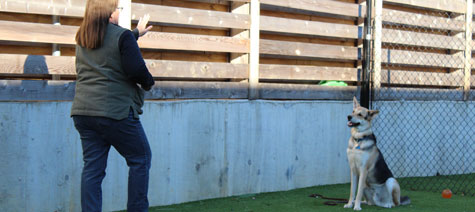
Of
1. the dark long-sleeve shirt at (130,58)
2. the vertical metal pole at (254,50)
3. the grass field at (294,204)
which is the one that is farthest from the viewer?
the vertical metal pole at (254,50)

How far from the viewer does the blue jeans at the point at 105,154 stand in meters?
3.64

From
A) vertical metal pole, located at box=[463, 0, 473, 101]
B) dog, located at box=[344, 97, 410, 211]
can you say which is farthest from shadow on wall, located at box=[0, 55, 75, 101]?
vertical metal pole, located at box=[463, 0, 473, 101]

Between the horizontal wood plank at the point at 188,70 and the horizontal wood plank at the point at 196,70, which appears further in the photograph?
the horizontal wood plank at the point at 196,70

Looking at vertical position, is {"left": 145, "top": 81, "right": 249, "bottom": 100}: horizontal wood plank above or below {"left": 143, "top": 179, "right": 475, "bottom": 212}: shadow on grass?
above

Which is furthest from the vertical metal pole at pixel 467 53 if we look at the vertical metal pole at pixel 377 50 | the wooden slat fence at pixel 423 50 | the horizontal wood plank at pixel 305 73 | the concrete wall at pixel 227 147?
the horizontal wood plank at pixel 305 73

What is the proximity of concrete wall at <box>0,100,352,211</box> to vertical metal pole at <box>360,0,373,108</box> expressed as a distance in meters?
0.41

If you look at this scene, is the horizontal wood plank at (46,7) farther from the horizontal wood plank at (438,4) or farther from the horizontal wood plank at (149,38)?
the horizontal wood plank at (438,4)

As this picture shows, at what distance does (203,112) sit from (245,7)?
1288mm

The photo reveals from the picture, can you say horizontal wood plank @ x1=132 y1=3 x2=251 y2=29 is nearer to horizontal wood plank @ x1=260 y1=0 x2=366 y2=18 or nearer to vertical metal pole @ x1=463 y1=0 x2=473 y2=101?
horizontal wood plank @ x1=260 y1=0 x2=366 y2=18

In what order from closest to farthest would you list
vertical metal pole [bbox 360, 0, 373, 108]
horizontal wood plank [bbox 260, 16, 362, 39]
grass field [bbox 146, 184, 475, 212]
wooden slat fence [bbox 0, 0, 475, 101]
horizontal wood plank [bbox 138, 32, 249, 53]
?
wooden slat fence [bbox 0, 0, 475, 101] → grass field [bbox 146, 184, 475, 212] → horizontal wood plank [bbox 138, 32, 249, 53] → horizontal wood plank [bbox 260, 16, 362, 39] → vertical metal pole [bbox 360, 0, 373, 108]

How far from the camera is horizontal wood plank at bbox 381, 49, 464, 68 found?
761 cm

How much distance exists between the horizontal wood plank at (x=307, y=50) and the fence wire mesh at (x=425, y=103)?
585 mm

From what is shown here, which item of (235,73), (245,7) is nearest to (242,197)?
(235,73)

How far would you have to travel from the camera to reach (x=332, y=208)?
5.38m
